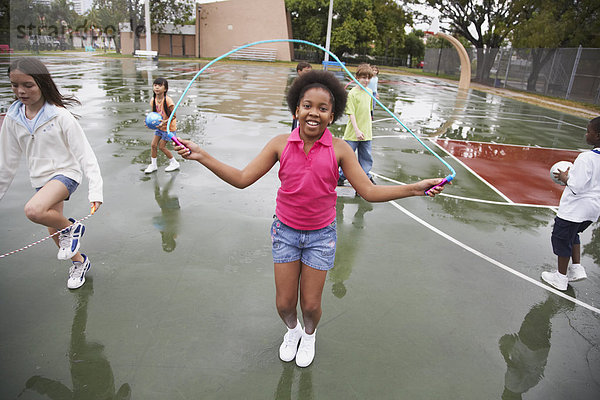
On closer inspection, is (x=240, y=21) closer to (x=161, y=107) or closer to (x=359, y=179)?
(x=161, y=107)

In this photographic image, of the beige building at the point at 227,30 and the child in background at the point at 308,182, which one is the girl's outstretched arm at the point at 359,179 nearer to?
the child in background at the point at 308,182

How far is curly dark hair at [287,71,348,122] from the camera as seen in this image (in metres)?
2.79

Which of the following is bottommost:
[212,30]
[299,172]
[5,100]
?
[5,100]

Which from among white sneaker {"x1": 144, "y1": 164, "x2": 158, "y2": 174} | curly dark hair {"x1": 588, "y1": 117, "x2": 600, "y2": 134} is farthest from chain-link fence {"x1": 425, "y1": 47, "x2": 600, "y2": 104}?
white sneaker {"x1": 144, "y1": 164, "x2": 158, "y2": 174}

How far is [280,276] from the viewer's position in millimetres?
2824

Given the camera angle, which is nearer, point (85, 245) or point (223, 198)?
point (85, 245)

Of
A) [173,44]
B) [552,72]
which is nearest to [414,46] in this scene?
[173,44]

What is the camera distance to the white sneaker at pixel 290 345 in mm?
3127

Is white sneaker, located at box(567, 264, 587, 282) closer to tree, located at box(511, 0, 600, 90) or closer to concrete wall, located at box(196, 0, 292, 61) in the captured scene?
tree, located at box(511, 0, 600, 90)

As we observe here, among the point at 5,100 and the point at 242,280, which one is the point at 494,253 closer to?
the point at 242,280

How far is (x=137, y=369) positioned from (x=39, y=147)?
2.04m

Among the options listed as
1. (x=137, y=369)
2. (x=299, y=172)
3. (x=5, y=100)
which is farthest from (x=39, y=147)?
(x=5, y=100)

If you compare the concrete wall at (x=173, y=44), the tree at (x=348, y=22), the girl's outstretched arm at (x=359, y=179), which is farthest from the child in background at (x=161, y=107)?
the concrete wall at (x=173, y=44)

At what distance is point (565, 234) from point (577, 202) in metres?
0.36
